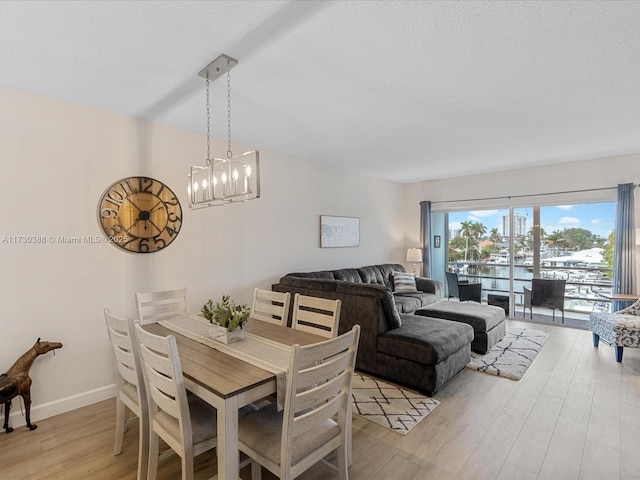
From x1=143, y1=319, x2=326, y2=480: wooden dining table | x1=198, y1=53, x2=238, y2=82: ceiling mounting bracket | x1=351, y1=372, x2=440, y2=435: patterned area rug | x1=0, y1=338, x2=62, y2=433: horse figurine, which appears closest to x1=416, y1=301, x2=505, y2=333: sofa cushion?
x1=351, y1=372, x2=440, y2=435: patterned area rug

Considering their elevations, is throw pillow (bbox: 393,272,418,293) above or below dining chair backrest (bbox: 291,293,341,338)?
below

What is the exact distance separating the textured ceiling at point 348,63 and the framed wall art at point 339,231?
5.92 ft

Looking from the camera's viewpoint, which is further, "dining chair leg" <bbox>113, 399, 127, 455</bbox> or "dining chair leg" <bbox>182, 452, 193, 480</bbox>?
"dining chair leg" <bbox>113, 399, 127, 455</bbox>

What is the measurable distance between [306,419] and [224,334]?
0.87 m

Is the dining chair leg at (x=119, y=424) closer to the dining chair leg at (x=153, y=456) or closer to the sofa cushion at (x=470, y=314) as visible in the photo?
the dining chair leg at (x=153, y=456)

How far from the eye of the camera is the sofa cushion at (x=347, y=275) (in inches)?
197

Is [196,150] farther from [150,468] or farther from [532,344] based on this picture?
[532,344]

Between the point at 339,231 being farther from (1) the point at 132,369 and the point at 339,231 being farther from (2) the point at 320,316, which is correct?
(1) the point at 132,369

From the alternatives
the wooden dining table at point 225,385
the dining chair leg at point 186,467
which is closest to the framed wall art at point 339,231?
the wooden dining table at point 225,385

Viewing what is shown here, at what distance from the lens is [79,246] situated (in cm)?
288

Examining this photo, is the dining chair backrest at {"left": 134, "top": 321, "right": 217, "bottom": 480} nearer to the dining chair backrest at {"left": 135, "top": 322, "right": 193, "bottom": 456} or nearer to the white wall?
the dining chair backrest at {"left": 135, "top": 322, "right": 193, "bottom": 456}

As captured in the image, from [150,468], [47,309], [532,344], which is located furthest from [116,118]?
[532,344]

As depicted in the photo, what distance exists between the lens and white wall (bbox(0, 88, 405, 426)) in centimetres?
Result: 260

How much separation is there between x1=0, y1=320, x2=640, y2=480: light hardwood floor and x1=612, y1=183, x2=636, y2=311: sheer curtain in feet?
6.95
